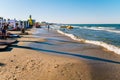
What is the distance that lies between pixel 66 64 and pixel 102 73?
7.56 ft

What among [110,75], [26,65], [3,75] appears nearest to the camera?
[3,75]

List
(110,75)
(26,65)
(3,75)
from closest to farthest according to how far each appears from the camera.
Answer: (3,75), (110,75), (26,65)

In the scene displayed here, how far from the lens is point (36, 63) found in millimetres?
13008

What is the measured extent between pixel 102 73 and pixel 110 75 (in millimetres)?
430

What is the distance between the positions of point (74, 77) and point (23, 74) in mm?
2201

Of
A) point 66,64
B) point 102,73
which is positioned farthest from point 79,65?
point 102,73

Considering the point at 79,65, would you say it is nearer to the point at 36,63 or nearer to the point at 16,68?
the point at 36,63

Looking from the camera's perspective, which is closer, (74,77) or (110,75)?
(74,77)

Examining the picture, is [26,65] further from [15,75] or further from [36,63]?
[15,75]

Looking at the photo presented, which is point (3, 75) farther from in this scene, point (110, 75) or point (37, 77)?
point (110, 75)

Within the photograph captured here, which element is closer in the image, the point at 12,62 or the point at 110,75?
the point at 110,75

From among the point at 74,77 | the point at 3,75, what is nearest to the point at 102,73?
the point at 74,77

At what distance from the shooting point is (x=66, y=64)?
13.0 meters

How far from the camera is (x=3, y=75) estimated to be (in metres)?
10.1
